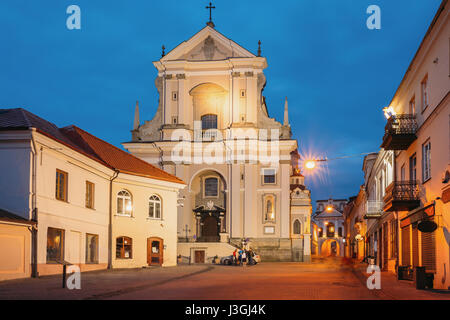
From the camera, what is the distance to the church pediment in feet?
178

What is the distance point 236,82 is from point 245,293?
38.7 meters

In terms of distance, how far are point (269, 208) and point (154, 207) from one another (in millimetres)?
19055

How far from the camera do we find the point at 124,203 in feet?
108

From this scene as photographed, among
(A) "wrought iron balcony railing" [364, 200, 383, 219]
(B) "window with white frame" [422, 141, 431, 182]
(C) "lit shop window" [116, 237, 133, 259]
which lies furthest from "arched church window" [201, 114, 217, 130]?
(B) "window with white frame" [422, 141, 431, 182]

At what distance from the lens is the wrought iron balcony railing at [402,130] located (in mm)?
22344

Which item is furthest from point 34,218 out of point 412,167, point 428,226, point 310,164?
point 412,167

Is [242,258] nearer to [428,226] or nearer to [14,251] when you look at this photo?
[14,251]

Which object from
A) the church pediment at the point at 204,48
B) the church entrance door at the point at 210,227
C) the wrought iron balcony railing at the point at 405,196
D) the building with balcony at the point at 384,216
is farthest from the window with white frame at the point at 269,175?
the wrought iron balcony railing at the point at 405,196

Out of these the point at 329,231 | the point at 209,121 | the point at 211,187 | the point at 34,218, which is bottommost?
the point at 329,231

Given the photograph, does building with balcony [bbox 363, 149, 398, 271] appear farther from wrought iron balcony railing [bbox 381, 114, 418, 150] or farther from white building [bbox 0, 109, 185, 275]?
white building [bbox 0, 109, 185, 275]

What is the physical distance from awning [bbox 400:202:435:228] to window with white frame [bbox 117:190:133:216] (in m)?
15.4
